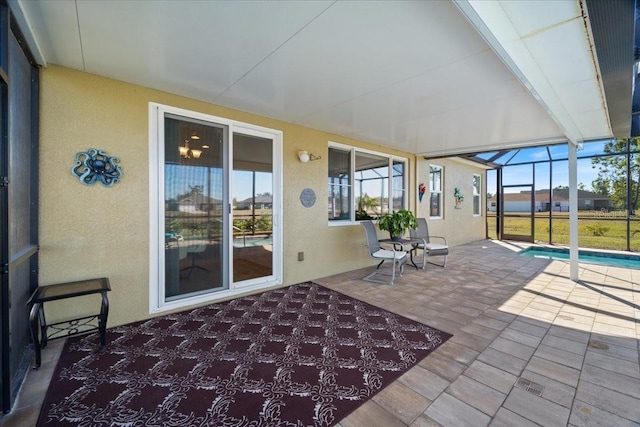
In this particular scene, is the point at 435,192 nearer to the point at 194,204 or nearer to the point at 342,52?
the point at 342,52

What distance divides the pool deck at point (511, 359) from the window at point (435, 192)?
3.45 m

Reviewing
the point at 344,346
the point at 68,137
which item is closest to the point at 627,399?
the point at 344,346

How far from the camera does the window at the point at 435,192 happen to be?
761cm

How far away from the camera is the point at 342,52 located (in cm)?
225

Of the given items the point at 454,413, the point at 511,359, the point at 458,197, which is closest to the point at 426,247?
the point at 511,359

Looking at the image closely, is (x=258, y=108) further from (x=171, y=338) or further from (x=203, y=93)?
(x=171, y=338)

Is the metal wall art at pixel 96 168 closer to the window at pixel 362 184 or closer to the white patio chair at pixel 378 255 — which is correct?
the window at pixel 362 184

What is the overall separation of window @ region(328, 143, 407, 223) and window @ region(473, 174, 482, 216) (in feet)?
15.1

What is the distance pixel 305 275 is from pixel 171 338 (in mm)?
2277

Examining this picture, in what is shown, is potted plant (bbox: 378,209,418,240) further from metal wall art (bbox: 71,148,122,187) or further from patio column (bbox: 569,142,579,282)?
metal wall art (bbox: 71,148,122,187)

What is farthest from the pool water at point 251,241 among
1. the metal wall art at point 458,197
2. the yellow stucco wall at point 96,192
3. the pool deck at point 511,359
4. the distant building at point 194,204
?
the metal wall art at point 458,197

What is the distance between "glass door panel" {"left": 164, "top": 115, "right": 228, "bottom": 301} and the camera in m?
3.20

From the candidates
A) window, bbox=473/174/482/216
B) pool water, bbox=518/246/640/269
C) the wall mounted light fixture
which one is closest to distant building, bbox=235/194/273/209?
the wall mounted light fixture

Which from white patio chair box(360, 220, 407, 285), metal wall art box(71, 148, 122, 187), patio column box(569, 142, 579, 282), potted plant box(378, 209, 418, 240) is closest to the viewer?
metal wall art box(71, 148, 122, 187)
